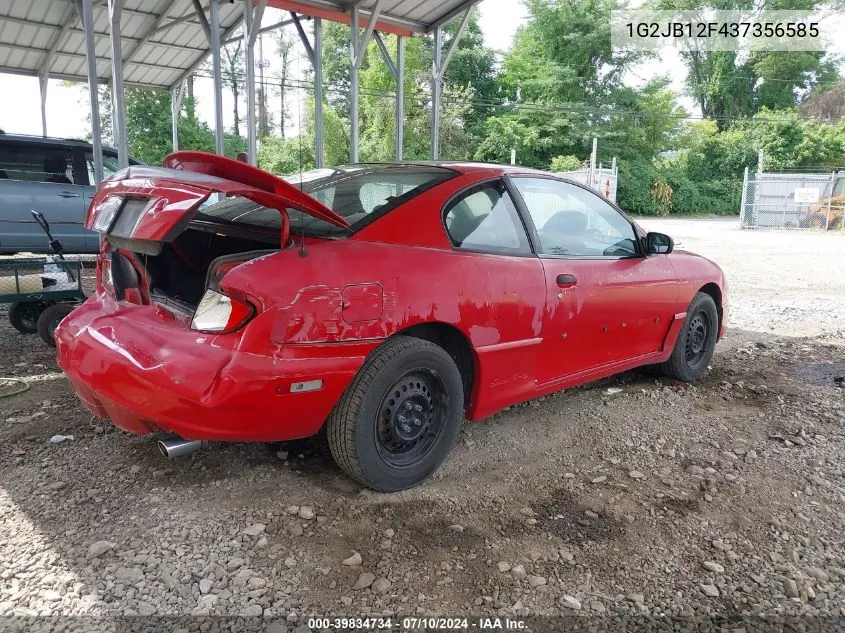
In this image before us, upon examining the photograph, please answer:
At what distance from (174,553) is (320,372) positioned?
33.1 inches

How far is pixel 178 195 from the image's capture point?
2.27m

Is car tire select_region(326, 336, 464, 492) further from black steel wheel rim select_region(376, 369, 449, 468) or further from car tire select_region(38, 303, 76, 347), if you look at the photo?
car tire select_region(38, 303, 76, 347)

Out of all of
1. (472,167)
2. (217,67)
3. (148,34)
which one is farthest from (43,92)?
(472,167)

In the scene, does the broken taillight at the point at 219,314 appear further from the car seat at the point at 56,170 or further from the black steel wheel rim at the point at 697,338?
the car seat at the point at 56,170

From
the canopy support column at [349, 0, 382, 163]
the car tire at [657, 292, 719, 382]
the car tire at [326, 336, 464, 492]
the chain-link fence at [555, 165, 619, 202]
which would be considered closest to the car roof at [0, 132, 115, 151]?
the canopy support column at [349, 0, 382, 163]

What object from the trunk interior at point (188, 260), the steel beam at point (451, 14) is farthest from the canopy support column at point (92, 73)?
the steel beam at point (451, 14)

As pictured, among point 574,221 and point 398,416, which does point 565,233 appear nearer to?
point 574,221

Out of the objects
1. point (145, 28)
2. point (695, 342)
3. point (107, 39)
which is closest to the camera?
point (695, 342)

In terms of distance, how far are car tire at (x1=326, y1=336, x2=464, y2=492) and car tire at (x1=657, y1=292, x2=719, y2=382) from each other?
7.35 feet

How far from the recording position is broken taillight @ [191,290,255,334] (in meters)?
2.24

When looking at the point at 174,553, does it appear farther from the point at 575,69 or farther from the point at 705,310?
the point at 575,69

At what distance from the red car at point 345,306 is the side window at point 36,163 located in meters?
5.63

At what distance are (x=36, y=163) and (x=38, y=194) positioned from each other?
0.40m

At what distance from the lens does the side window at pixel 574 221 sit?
3.36 meters
